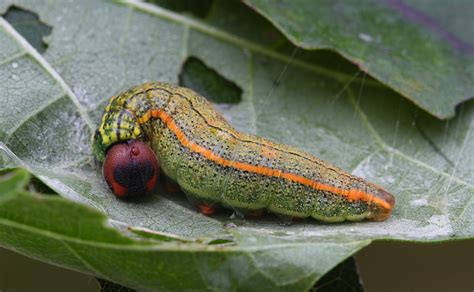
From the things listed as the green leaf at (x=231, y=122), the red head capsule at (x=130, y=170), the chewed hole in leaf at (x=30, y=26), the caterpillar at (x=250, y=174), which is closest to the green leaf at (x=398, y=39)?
the green leaf at (x=231, y=122)

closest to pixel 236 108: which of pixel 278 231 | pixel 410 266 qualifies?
pixel 278 231

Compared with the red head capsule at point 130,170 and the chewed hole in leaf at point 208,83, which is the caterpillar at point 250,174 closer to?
the red head capsule at point 130,170

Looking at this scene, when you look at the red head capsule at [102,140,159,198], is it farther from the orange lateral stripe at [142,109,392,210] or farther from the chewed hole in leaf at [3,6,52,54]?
the chewed hole in leaf at [3,6,52,54]

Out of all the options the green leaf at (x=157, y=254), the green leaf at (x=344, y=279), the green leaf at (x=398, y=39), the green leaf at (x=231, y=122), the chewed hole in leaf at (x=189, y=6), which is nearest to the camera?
the green leaf at (x=157, y=254)

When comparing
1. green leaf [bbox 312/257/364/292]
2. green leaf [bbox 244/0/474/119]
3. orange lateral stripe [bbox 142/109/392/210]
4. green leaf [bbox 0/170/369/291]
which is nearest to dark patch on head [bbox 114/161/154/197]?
orange lateral stripe [bbox 142/109/392/210]

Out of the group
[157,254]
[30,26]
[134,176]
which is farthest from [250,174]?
[30,26]

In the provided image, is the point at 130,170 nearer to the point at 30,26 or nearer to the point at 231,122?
the point at 231,122
